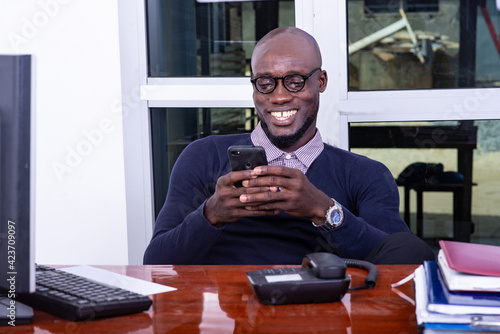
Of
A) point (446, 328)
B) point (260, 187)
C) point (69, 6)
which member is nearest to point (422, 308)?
point (446, 328)

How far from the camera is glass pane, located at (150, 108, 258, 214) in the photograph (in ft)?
8.92

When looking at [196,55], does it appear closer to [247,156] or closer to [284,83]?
[284,83]

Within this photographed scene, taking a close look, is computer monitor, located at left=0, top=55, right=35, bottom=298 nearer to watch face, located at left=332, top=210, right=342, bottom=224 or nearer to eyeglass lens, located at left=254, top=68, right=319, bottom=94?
watch face, located at left=332, top=210, right=342, bottom=224

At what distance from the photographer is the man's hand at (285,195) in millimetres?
1438

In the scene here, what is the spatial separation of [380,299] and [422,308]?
194 millimetres

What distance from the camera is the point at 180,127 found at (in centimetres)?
277

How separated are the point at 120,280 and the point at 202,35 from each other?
172 centimetres

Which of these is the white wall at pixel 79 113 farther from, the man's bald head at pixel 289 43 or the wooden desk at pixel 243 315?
the wooden desk at pixel 243 315

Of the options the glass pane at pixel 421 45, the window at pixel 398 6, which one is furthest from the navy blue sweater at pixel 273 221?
the window at pixel 398 6

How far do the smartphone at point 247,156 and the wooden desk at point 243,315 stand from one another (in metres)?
0.32

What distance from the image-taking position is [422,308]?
35.5 inches

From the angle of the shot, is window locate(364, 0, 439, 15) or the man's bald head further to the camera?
window locate(364, 0, 439, 15)

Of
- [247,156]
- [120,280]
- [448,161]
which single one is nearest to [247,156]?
[247,156]

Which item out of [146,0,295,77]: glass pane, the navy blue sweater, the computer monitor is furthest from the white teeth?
the computer monitor
